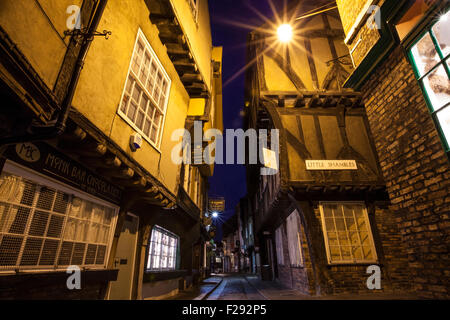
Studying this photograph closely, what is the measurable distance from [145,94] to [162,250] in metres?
6.27

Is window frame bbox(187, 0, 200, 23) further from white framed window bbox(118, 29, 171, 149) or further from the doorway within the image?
the doorway

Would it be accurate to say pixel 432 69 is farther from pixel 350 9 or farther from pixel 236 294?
pixel 236 294

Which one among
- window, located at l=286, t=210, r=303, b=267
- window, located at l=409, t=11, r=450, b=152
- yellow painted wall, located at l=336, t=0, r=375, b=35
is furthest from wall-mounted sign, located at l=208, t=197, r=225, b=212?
window, located at l=409, t=11, r=450, b=152

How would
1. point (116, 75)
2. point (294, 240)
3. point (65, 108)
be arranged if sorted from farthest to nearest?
point (294, 240) < point (116, 75) < point (65, 108)

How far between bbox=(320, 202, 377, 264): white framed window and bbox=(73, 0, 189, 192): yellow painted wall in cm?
666

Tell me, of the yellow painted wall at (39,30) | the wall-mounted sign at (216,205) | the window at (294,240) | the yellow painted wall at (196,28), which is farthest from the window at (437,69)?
the wall-mounted sign at (216,205)

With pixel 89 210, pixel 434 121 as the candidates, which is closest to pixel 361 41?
pixel 434 121

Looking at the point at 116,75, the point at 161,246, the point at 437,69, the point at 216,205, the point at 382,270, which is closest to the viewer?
the point at 437,69

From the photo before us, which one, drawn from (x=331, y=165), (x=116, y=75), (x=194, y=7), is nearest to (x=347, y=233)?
(x=331, y=165)

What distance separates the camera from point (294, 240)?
10188 millimetres

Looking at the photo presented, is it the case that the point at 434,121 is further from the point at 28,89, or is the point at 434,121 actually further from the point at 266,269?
the point at 266,269

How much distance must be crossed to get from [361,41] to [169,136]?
226 inches

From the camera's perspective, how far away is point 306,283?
8.48 m

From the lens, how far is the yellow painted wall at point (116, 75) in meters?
3.71
